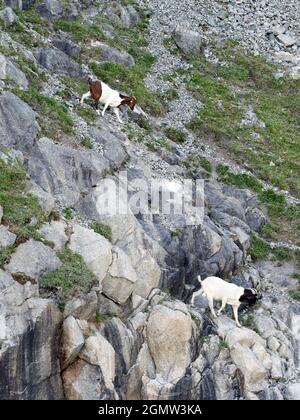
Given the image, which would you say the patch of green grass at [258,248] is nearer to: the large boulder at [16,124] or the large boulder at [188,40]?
the large boulder at [16,124]

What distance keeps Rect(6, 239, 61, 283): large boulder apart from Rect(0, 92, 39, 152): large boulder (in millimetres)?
5600

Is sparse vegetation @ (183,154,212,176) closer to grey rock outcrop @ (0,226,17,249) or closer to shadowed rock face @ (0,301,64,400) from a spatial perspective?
grey rock outcrop @ (0,226,17,249)

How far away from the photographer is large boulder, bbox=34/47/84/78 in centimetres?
3203

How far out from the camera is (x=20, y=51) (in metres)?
30.1

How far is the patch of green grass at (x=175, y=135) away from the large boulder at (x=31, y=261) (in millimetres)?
15981

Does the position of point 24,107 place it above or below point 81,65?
above

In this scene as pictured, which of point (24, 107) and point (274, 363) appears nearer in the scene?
point (274, 363)

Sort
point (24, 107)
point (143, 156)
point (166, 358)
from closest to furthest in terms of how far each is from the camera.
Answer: point (166, 358), point (24, 107), point (143, 156)

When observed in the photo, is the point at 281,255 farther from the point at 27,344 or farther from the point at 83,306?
the point at 27,344

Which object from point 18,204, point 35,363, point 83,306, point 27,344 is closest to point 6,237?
point 18,204

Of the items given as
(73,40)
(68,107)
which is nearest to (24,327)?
(68,107)

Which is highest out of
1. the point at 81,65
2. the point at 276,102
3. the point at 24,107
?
the point at 24,107
